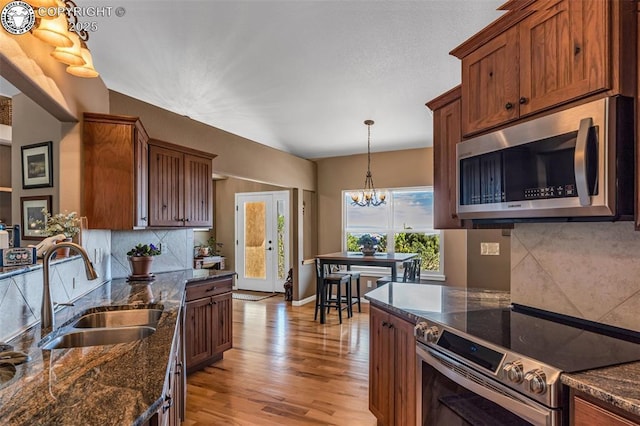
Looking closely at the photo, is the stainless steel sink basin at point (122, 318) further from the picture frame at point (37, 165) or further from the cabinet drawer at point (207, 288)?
the picture frame at point (37, 165)

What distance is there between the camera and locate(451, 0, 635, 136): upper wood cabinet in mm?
1283

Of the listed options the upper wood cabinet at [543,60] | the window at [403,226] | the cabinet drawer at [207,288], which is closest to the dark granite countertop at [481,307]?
the upper wood cabinet at [543,60]

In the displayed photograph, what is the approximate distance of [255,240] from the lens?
303 inches

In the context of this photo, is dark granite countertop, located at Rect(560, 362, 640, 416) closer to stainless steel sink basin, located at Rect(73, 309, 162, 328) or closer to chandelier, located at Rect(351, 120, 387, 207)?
stainless steel sink basin, located at Rect(73, 309, 162, 328)

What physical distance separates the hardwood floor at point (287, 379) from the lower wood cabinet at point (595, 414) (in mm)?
1744

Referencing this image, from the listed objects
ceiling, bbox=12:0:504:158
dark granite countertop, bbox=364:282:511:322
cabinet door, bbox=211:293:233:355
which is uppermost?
ceiling, bbox=12:0:504:158

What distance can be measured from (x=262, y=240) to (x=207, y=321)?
421 centimetres

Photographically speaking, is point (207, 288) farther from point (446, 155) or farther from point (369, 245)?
point (369, 245)

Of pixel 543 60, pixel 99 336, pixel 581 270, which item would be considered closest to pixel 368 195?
pixel 581 270

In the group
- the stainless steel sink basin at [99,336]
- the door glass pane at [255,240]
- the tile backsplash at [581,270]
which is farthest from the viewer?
the door glass pane at [255,240]

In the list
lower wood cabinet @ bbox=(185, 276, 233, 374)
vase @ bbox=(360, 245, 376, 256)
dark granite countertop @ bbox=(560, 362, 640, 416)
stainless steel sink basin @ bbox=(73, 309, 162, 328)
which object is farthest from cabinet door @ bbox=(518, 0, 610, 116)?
vase @ bbox=(360, 245, 376, 256)

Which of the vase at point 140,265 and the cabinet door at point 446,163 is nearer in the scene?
the cabinet door at point 446,163

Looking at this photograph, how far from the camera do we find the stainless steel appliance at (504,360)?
3.86 feet

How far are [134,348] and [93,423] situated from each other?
22.9 inches
